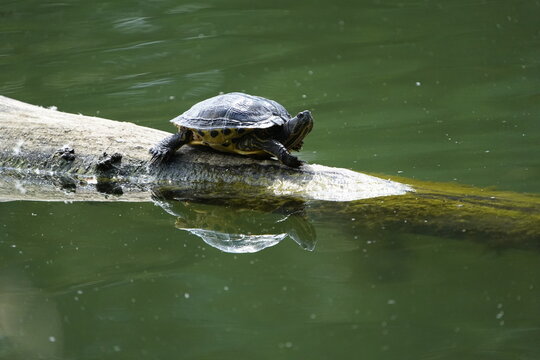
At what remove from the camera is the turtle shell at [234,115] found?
472 cm

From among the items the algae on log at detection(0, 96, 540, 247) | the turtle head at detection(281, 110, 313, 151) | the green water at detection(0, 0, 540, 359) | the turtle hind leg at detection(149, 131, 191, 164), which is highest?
the turtle head at detection(281, 110, 313, 151)

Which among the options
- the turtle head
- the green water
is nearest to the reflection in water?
the green water

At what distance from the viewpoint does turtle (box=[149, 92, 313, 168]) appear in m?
4.70

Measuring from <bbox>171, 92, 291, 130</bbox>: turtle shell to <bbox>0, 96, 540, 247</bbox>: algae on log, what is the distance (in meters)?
0.26

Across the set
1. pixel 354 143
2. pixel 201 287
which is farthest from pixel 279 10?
pixel 201 287

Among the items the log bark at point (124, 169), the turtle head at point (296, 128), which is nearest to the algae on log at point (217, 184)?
the log bark at point (124, 169)

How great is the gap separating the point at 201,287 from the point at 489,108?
430 centimetres

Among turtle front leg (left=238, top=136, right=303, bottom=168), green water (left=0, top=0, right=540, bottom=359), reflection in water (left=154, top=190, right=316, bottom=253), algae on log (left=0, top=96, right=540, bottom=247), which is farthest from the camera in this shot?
turtle front leg (left=238, top=136, right=303, bottom=168)

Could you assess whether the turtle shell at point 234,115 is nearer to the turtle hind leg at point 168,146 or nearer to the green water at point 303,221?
the turtle hind leg at point 168,146

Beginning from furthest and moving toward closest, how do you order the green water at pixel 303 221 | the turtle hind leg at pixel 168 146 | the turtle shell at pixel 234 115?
the turtle hind leg at pixel 168 146 < the turtle shell at pixel 234 115 < the green water at pixel 303 221

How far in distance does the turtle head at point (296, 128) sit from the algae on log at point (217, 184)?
19cm

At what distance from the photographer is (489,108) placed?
7.33 metres

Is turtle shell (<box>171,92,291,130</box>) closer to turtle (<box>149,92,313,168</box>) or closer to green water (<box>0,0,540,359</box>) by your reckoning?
turtle (<box>149,92,313,168</box>)

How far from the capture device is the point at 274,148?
466cm
